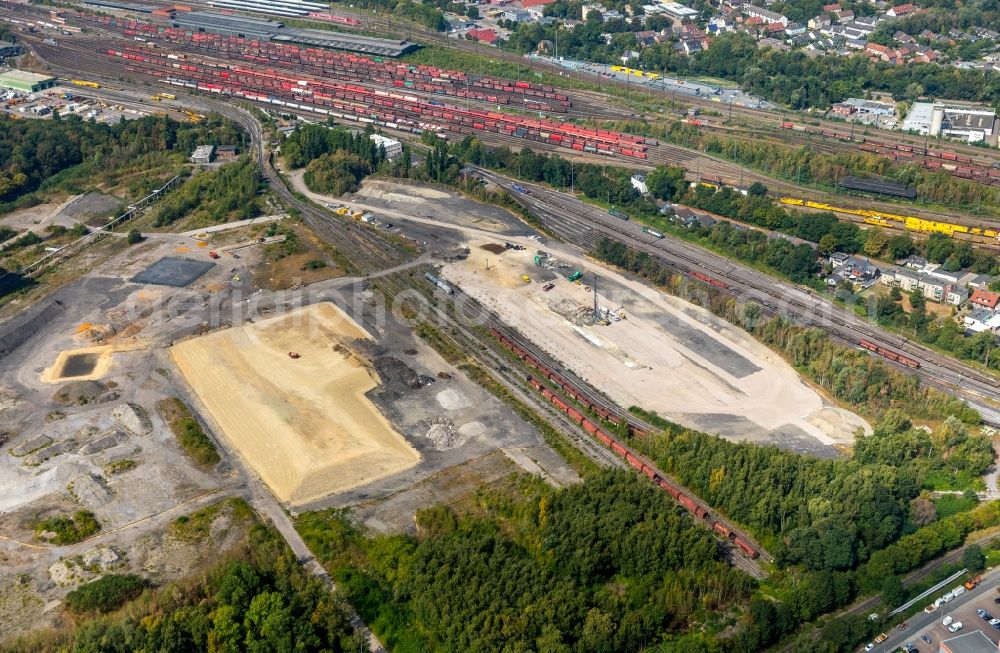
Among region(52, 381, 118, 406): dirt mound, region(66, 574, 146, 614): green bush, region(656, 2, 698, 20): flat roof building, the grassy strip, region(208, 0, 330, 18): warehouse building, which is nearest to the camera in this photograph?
region(66, 574, 146, 614): green bush

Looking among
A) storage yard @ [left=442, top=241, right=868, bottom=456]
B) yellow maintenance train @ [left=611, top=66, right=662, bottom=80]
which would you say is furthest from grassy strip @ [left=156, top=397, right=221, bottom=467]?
yellow maintenance train @ [left=611, top=66, right=662, bottom=80]

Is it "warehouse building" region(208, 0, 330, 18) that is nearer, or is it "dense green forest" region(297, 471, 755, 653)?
"dense green forest" region(297, 471, 755, 653)

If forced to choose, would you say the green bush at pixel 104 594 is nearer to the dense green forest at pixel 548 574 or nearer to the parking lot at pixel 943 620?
the dense green forest at pixel 548 574

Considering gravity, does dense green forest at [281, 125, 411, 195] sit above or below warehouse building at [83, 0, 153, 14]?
below

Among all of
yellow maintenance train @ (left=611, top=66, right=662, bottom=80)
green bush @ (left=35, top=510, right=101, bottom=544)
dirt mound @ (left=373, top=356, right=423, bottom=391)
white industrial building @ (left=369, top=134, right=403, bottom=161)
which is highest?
yellow maintenance train @ (left=611, top=66, right=662, bottom=80)

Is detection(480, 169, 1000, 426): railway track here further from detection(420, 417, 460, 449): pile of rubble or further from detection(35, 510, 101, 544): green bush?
detection(35, 510, 101, 544): green bush

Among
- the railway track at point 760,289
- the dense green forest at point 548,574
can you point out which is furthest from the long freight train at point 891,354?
the dense green forest at point 548,574

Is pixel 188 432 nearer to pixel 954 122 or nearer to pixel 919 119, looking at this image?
pixel 919 119
